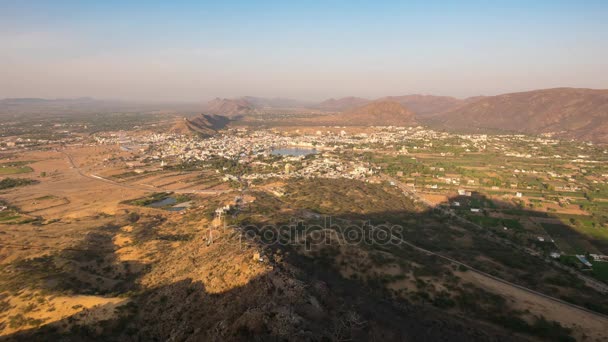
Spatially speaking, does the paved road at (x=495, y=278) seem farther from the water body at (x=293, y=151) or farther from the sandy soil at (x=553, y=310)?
the water body at (x=293, y=151)

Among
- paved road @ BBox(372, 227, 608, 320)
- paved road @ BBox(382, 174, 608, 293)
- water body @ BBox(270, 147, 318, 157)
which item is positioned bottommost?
paved road @ BBox(382, 174, 608, 293)

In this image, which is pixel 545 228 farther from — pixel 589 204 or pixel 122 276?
pixel 122 276

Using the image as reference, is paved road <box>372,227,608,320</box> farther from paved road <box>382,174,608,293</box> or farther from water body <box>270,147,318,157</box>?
water body <box>270,147,318,157</box>

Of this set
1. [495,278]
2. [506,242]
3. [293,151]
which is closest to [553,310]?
[495,278]

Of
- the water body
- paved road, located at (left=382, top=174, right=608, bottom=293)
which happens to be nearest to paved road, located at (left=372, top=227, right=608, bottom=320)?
→ paved road, located at (left=382, top=174, right=608, bottom=293)

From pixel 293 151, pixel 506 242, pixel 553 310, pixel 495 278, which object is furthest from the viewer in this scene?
pixel 293 151

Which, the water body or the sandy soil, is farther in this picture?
the water body

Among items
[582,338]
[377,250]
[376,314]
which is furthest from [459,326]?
[377,250]

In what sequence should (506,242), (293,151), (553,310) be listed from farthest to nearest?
(293,151) → (506,242) → (553,310)

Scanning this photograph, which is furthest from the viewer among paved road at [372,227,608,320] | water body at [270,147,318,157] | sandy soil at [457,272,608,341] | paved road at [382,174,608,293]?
water body at [270,147,318,157]

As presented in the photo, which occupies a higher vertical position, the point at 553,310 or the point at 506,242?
the point at 553,310

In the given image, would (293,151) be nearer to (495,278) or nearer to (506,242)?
(506,242)
